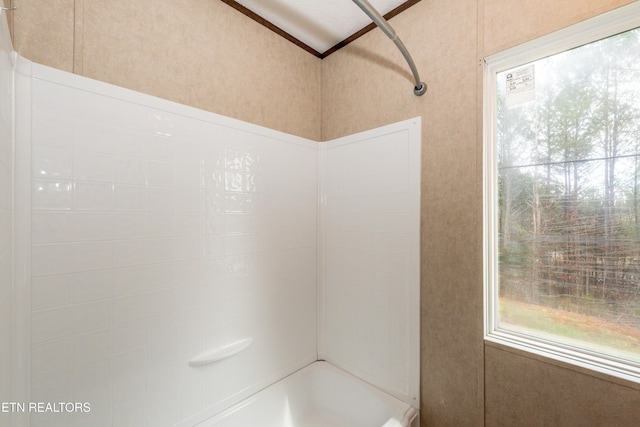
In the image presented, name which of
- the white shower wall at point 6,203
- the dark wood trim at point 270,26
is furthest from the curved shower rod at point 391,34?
the white shower wall at point 6,203

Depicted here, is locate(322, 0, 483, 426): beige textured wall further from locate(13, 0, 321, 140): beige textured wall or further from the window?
locate(13, 0, 321, 140): beige textured wall

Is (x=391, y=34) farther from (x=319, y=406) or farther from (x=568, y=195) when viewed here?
(x=319, y=406)

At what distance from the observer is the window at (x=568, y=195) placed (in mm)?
885

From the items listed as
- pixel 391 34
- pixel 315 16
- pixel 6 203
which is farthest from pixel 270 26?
pixel 6 203

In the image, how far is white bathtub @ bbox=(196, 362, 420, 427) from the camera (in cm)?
125

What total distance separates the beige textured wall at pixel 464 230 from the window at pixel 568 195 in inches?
2.3

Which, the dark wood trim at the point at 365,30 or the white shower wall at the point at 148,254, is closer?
the white shower wall at the point at 148,254

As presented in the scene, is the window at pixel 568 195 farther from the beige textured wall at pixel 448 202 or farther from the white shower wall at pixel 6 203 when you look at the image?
the white shower wall at pixel 6 203

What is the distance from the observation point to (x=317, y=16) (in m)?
1.43

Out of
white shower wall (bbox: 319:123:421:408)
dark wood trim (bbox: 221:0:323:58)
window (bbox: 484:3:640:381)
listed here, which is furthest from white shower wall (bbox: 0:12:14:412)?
window (bbox: 484:3:640:381)

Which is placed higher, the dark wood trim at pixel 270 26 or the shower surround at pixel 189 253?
the dark wood trim at pixel 270 26

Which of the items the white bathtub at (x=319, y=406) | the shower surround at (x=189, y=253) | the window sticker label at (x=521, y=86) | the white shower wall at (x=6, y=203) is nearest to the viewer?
the white shower wall at (x=6, y=203)

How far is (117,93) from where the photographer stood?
3.19 feet

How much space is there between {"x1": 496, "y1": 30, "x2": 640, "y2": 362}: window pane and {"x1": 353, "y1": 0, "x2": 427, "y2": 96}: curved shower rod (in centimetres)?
33
